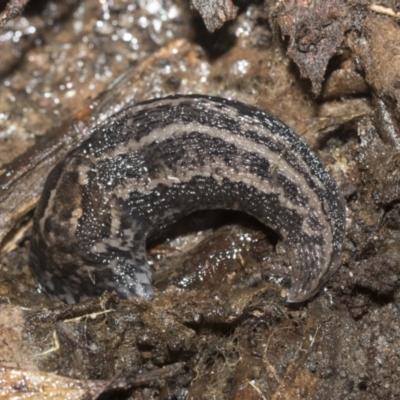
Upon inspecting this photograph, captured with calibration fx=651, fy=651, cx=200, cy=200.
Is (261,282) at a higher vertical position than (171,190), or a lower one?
lower

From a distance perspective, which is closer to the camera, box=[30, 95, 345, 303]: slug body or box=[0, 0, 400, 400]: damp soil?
box=[0, 0, 400, 400]: damp soil

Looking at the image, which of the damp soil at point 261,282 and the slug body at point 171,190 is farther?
the slug body at point 171,190

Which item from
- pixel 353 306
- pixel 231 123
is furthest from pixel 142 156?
pixel 353 306

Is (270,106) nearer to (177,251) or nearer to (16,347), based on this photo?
(177,251)
